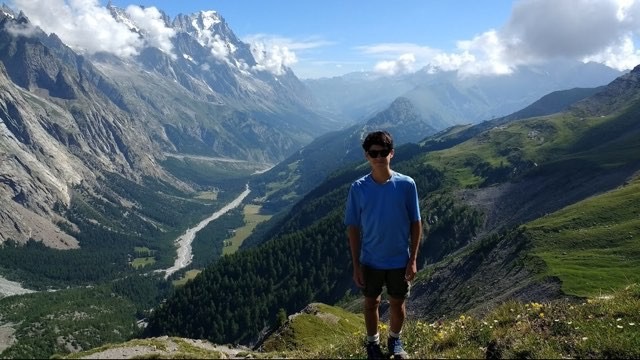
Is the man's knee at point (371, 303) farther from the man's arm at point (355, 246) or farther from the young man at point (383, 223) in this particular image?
the man's arm at point (355, 246)

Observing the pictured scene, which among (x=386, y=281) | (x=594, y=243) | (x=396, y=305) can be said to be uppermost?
(x=386, y=281)

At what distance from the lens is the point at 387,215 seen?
15719 millimetres

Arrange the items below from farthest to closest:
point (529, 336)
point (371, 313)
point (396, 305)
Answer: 1. point (529, 336)
2. point (371, 313)
3. point (396, 305)

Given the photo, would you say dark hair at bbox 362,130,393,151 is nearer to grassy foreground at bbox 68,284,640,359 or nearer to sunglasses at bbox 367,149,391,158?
sunglasses at bbox 367,149,391,158

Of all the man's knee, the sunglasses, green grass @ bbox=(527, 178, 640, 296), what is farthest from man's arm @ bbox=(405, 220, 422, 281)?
green grass @ bbox=(527, 178, 640, 296)

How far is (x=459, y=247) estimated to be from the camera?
171375 millimetres

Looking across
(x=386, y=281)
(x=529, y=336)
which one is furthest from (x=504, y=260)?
(x=386, y=281)

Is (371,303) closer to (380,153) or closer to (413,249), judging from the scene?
(413,249)

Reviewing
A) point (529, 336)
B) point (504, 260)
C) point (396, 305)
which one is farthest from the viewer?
point (504, 260)

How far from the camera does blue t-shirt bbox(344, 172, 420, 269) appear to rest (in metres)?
15.7

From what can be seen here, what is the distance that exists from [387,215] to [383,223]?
0.27 metres

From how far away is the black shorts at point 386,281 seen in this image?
16.0 meters

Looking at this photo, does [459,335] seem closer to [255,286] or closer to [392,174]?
[392,174]

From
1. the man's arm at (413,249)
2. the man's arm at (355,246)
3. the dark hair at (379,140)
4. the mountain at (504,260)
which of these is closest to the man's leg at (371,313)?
the man's arm at (355,246)
